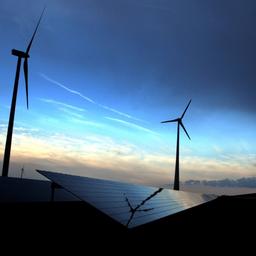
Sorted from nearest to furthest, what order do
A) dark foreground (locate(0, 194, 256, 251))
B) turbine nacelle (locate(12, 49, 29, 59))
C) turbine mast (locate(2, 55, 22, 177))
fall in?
dark foreground (locate(0, 194, 256, 251)) → turbine mast (locate(2, 55, 22, 177)) → turbine nacelle (locate(12, 49, 29, 59))

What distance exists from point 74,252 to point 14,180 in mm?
16941

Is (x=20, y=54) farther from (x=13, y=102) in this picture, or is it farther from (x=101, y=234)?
(x=101, y=234)

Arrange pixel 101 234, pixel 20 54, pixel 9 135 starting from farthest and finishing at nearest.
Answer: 1. pixel 20 54
2. pixel 9 135
3. pixel 101 234

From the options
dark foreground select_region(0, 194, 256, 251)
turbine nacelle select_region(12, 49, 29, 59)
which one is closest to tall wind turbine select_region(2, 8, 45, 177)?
turbine nacelle select_region(12, 49, 29, 59)

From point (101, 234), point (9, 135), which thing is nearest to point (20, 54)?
point (9, 135)

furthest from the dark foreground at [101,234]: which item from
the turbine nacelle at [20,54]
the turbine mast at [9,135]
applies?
the turbine nacelle at [20,54]

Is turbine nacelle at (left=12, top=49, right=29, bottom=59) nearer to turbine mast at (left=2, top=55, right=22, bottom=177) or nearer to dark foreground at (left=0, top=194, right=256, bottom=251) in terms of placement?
turbine mast at (left=2, top=55, right=22, bottom=177)

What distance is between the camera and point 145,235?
1700 centimetres

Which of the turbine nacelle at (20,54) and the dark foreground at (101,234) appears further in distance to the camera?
the turbine nacelle at (20,54)

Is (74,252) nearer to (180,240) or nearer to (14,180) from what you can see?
(180,240)

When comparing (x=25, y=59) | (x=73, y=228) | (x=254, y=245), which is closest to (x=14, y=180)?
(x=73, y=228)

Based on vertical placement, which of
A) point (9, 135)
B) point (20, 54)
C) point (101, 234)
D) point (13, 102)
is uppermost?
point (20, 54)

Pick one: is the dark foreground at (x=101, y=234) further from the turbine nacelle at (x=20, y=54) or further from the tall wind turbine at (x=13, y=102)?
the turbine nacelle at (x=20, y=54)

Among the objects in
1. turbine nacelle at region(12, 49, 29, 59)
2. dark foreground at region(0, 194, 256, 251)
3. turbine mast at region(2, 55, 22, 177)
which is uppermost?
turbine nacelle at region(12, 49, 29, 59)
